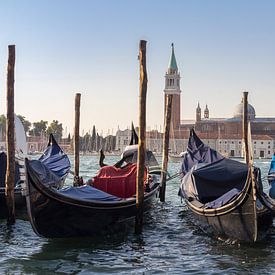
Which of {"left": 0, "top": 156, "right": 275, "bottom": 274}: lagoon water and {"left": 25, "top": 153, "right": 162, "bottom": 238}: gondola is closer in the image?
{"left": 0, "top": 156, "right": 275, "bottom": 274}: lagoon water

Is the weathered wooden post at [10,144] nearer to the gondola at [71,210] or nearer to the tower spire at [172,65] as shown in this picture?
the gondola at [71,210]

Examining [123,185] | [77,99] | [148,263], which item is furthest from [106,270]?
[77,99]

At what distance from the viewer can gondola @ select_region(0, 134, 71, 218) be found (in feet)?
22.8

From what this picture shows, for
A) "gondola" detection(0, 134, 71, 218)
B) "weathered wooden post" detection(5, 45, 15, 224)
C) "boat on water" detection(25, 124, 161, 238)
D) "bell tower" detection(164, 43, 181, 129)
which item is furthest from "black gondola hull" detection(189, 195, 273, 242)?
"bell tower" detection(164, 43, 181, 129)

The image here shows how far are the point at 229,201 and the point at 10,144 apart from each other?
300cm

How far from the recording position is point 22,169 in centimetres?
549

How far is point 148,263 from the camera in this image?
5.21 meters

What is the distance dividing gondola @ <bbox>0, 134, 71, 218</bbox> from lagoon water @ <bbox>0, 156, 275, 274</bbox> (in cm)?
66

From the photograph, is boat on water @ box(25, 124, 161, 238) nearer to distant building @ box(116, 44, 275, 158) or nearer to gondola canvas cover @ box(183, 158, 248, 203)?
gondola canvas cover @ box(183, 158, 248, 203)

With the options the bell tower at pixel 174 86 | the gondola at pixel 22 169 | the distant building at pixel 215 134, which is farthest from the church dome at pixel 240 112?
the gondola at pixel 22 169

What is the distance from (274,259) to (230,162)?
2354 mm

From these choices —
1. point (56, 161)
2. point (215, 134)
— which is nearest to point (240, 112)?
point (215, 134)

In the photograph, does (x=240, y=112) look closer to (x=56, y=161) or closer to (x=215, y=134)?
(x=215, y=134)

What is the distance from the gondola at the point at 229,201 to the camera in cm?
550
